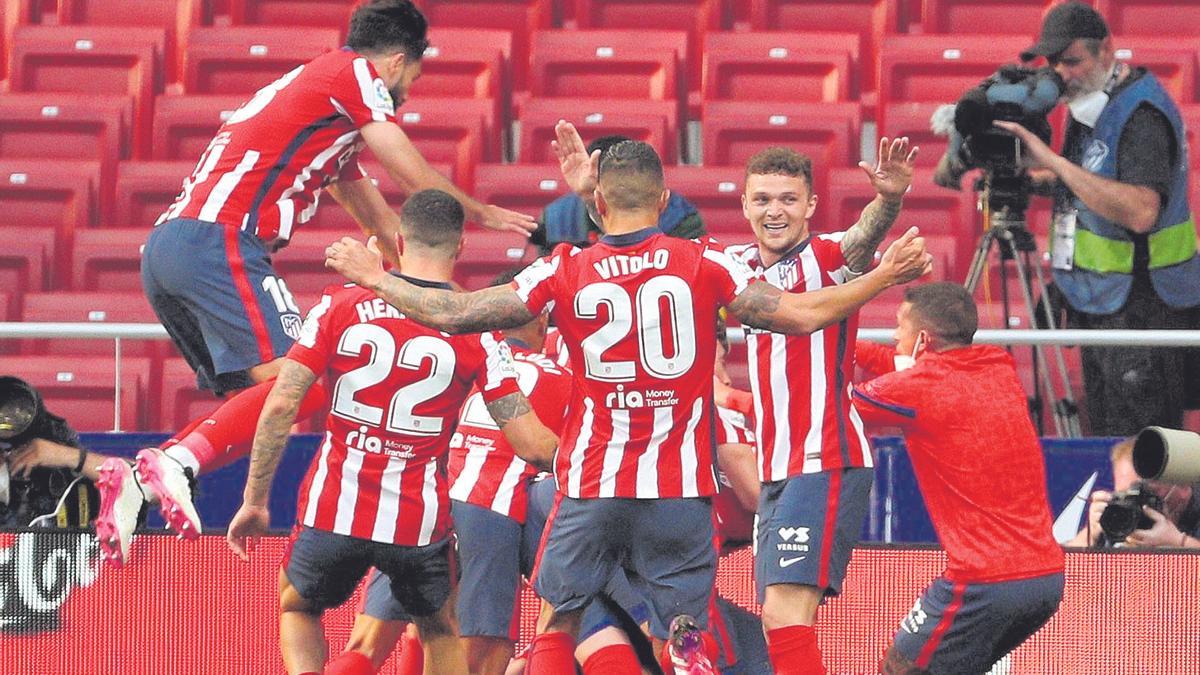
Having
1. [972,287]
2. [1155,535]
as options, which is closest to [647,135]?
[972,287]

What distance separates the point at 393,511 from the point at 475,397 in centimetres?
87

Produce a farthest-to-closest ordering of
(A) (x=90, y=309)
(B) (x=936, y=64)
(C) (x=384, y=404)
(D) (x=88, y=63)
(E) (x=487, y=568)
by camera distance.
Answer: (D) (x=88, y=63), (B) (x=936, y=64), (A) (x=90, y=309), (E) (x=487, y=568), (C) (x=384, y=404)

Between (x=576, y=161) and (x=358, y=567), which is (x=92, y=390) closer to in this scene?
(x=358, y=567)

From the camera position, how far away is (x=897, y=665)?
6301mm

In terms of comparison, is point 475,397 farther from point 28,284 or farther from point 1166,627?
point 28,284

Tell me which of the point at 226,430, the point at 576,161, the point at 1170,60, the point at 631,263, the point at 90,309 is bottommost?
the point at 90,309

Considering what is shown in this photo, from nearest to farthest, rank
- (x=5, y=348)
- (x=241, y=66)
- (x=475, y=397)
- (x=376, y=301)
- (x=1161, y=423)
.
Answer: (x=376, y=301)
(x=475, y=397)
(x=1161, y=423)
(x=5, y=348)
(x=241, y=66)

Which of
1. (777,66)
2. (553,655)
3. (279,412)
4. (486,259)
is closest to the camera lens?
(553,655)

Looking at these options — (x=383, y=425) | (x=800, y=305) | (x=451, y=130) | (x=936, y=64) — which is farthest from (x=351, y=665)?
(x=936, y=64)

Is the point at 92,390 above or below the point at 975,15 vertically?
below

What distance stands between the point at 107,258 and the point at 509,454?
→ 11.9 feet

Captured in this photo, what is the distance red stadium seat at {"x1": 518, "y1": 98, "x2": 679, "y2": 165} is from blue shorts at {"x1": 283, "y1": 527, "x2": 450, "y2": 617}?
13.5ft

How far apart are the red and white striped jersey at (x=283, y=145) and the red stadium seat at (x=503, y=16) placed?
4.78m

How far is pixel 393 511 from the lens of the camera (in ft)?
Result: 19.6
